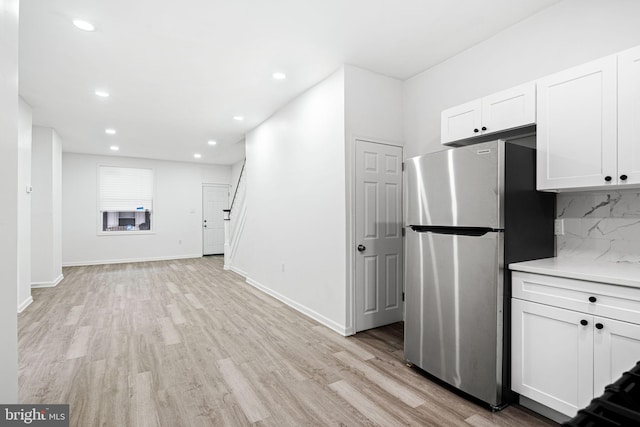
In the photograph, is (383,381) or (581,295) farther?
(383,381)

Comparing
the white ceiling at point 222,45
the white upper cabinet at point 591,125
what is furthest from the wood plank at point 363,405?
the white ceiling at point 222,45

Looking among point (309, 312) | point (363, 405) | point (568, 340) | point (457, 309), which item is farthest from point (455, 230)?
point (309, 312)

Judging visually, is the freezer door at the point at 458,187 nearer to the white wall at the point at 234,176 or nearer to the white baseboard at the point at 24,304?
the white baseboard at the point at 24,304

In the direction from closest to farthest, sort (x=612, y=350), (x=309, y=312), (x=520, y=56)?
(x=612, y=350), (x=520, y=56), (x=309, y=312)

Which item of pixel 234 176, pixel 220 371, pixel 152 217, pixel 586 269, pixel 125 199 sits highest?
pixel 234 176

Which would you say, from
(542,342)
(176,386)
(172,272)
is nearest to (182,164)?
(172,272)

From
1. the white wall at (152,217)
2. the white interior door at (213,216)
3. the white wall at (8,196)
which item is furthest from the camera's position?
the white interior door at (213,216)

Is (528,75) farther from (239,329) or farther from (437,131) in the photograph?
(239,329)

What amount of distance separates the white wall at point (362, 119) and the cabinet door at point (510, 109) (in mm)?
1191

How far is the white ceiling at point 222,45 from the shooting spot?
2436 mm

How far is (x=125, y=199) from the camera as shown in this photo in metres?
8.33

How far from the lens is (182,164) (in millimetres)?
9031

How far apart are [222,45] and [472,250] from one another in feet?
9.30

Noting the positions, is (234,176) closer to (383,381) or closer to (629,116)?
(383,381)
